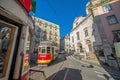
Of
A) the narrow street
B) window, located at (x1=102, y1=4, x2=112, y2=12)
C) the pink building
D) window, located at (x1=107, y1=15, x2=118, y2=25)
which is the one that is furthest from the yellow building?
the narrow street

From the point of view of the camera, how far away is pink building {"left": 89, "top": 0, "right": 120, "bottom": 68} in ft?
41.6

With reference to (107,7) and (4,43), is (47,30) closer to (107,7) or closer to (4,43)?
(107,7)

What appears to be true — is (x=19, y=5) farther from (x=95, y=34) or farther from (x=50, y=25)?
(x=50, y=25)

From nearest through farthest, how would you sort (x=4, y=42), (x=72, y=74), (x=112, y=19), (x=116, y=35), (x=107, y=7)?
(x=4, y=42)
(x=72, y=74)
(x=116, y=35)
(x=112, y=19)
(x=107, y=7)

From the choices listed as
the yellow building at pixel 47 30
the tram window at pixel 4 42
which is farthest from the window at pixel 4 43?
the yellow building at pixel 47 30

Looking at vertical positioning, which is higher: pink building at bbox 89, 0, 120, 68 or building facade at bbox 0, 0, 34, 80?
pink building at bbox 89, 0, 120, 68

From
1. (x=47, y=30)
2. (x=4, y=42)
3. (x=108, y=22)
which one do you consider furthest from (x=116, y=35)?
(x=47, y=30)

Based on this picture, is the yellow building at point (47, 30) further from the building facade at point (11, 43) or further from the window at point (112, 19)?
the building facade at point (11, 43)

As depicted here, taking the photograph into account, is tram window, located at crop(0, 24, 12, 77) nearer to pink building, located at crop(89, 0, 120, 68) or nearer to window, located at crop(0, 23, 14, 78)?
window, located at crop(0, 23, 14, 78)

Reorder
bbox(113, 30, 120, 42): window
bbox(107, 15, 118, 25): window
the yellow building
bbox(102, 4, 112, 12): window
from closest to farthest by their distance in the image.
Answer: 1. bbox(113, 30, 120, 42): window
2. bbox(107, 15, 118, 25): window
3. bbox(102, 4, 112, 12): window
4. the yellow building

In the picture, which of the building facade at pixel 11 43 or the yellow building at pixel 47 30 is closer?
the building facade at pixel 11 43

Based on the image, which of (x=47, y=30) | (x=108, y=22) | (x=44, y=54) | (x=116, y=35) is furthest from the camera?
(x=47, y=30)

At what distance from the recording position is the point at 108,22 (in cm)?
1368

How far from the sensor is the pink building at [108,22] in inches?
499
